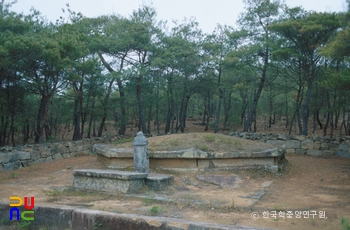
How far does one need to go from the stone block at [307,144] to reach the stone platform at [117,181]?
8.74m

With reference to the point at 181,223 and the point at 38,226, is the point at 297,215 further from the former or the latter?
the point at 38,226

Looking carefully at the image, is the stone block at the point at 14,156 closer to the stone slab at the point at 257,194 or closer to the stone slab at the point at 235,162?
the stone slab at the point at 235,162

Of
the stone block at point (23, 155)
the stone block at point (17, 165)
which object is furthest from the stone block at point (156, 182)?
the stone block at point (23, 155)

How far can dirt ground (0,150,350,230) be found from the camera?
4.99 m

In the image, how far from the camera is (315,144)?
1370 cm

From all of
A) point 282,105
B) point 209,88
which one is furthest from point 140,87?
point 282,105

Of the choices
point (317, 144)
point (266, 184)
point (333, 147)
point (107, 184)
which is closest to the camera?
point (107, 184)

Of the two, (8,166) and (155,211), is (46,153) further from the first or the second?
(155,211)

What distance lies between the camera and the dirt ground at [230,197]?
4.99 m

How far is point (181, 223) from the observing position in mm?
4227

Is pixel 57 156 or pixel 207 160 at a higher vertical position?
pixel 207 160

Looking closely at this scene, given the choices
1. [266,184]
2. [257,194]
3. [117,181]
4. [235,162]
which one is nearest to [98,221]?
[117,181]

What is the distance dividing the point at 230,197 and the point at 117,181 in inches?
94.1

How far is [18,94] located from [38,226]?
36.2ft
